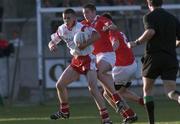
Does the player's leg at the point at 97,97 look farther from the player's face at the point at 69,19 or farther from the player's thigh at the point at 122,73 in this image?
the player's thigh at the point at 122,73

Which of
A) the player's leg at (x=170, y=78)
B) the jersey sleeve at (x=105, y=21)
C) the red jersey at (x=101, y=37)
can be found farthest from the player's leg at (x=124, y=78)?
the player's leg at (x=170, y=78)

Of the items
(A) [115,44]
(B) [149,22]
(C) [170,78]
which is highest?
(B) [149,22]

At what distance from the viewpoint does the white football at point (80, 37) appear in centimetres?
1247

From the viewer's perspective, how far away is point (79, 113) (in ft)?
53.5

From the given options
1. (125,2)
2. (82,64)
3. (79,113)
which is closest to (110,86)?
(82,64)

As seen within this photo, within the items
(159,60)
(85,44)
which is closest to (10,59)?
(85,44)

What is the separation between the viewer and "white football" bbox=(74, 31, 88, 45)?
40.9 ft

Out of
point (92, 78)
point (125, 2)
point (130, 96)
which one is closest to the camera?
point (92, 78)

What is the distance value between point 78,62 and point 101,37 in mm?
1055

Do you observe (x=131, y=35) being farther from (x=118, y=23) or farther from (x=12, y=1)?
(x=12, y=1)

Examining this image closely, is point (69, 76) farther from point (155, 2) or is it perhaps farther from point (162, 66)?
point (155, 2)

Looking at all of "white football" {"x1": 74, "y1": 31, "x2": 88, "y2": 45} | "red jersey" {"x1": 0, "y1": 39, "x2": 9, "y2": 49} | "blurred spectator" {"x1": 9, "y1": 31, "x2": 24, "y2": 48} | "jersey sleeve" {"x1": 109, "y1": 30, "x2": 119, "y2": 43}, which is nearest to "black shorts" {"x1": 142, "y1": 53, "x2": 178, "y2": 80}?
"white football" {"x1": 74, "y1": 31, "x2": 88, "y2": 45}

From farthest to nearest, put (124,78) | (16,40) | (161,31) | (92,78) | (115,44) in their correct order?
1. (16,40)
2. (124,78)
3. (115,44)
4. (92,78)
5. (161,31)

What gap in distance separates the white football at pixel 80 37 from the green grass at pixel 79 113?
6.47 feet
